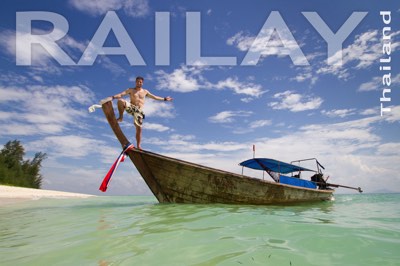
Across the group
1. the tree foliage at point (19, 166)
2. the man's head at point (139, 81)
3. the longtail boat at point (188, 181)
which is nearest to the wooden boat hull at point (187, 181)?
the longtail boat at point (188, 181)

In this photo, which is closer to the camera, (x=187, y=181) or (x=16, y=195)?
(x=187, y=181)

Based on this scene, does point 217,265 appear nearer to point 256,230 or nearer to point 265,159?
point 256,230

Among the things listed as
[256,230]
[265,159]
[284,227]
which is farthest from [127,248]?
[265,159]

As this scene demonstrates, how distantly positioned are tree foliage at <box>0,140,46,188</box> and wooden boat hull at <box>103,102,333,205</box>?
2607cm

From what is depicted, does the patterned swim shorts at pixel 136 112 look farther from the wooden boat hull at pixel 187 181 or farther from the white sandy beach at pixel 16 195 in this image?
the white sandy beach at pixel 16 195

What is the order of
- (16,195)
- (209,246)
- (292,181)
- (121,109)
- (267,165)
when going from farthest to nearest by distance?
1. (16,195)
2. (267,165)
3. (292,181)
4. (121,109)
5. (209,246)

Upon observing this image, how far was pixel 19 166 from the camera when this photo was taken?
98.0 feet

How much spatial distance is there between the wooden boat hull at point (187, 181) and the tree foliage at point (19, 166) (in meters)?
26.1

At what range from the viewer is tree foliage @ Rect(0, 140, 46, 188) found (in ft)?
90.1

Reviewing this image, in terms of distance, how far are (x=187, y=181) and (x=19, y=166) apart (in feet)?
102

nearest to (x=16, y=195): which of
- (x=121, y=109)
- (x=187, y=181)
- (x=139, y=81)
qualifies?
(x=121, y=109)

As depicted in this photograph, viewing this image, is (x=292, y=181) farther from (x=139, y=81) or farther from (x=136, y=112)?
(x=139, y=81)

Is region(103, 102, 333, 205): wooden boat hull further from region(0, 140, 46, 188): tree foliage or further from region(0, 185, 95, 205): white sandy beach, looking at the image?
region(0, 140, 46, 188): tree foliage

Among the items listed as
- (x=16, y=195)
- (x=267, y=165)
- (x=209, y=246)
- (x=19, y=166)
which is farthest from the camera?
(x=19, y=166)
